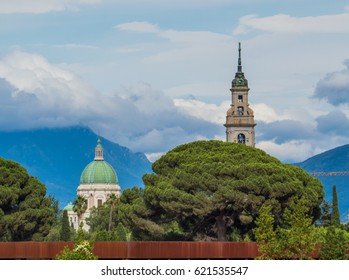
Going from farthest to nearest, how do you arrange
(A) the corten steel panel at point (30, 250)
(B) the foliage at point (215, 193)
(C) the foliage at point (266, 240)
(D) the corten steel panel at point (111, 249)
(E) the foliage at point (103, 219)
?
(E) the foliage at point (103, 219) → (B) the foliage at point (215, 193) → (A) the corten steel panel at point (30, 250) → (D) the corten steel panel at point (111, 249) → (C) the foliage at point (266, 240)

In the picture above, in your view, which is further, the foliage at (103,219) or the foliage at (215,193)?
the foliage at (103,219)

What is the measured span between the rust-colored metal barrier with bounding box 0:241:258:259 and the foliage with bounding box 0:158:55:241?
1821 centimetres

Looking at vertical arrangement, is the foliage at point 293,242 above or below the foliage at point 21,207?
below

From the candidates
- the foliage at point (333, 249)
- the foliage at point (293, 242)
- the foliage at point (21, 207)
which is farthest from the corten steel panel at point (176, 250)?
the foliage at point (21, 207)

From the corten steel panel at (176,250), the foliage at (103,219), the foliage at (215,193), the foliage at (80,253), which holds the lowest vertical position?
the foliage at (80,253)

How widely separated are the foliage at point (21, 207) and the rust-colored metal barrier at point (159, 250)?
59.8 feet

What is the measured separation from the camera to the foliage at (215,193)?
93.5m

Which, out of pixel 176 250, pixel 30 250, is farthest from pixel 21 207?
pixel 176 250

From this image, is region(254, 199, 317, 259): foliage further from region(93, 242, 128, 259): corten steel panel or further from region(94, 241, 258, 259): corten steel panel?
region(93, 242, 128, 259): corten steel panel

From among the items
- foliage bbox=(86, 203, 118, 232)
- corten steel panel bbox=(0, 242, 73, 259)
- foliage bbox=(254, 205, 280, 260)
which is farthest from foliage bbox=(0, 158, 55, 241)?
foliage bbox=(86, 203, 118, 232)

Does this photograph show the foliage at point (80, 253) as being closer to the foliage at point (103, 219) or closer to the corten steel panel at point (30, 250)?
the corten steel panel at point (30, 250)

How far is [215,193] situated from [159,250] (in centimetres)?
1407
